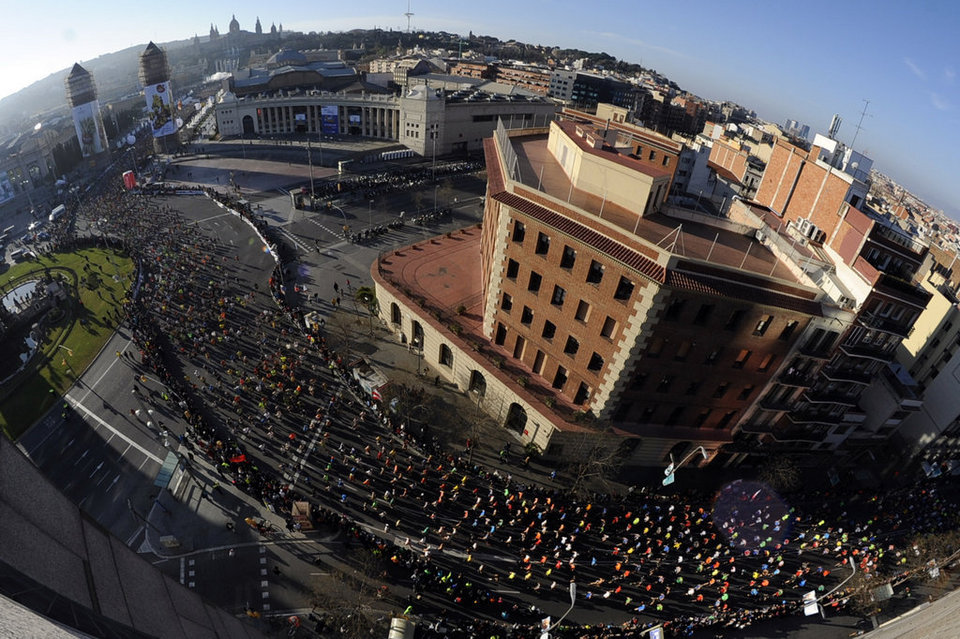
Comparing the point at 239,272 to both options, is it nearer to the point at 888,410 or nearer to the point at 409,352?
the point at 409,352

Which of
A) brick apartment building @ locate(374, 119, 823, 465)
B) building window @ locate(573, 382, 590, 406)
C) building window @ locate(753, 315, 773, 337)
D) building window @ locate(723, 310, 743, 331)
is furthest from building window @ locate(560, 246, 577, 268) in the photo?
building window @ locate(753, 315, 773, 337)

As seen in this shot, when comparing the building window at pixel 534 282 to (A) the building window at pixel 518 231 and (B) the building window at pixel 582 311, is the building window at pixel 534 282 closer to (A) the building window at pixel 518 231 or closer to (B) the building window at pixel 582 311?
(A) the building window at pixel 518 231

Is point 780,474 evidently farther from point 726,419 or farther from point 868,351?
point 868,351

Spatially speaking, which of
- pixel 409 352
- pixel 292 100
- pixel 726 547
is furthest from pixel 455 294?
pixel 292 100

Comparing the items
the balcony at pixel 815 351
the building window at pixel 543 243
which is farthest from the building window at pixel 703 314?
the building window at pixel 543 243

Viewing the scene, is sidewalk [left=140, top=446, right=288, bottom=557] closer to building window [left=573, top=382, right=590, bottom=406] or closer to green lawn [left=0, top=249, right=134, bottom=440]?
green lawn [left=0, top=249, right=134, bottom=440]

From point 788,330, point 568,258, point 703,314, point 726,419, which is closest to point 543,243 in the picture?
point 568,258
